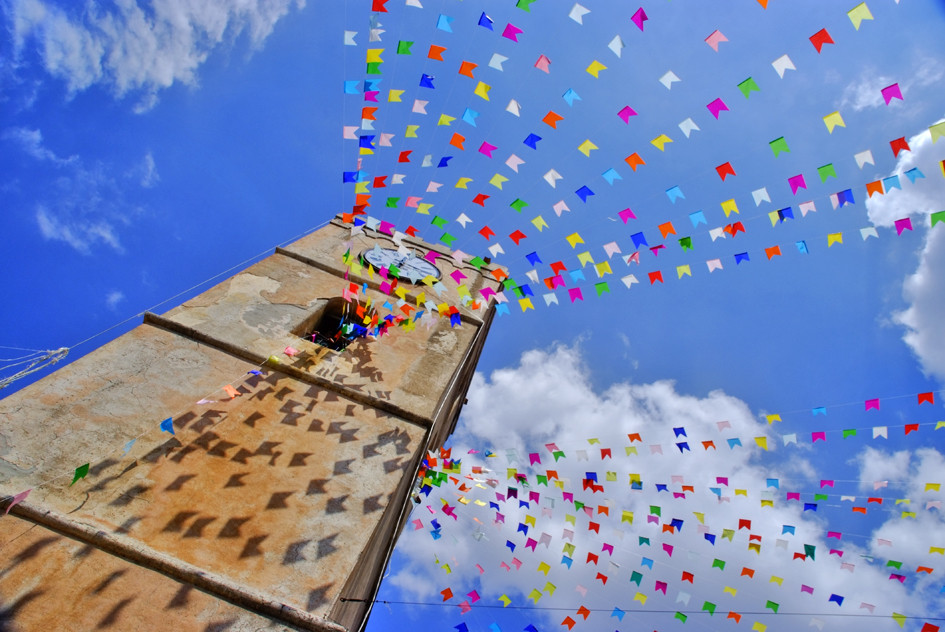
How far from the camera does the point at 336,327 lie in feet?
25.2

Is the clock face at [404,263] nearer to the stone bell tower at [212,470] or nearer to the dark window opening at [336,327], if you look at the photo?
the dark window opening at [336,327]

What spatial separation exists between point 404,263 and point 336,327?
99.8 inches

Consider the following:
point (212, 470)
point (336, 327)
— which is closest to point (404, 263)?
point (336, 327)

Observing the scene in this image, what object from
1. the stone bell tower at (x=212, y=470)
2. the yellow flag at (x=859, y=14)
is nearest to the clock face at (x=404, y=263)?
the stone bell tower at (x=212, y=470)

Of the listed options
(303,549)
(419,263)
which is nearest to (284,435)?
(303,549)

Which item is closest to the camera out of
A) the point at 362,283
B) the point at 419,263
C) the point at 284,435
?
the point at 284,435

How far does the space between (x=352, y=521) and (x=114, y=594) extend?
1.61m

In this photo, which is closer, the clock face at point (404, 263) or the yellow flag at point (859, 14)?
the yellow flag at point (859, 14)

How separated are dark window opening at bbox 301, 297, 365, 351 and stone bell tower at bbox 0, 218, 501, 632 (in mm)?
273

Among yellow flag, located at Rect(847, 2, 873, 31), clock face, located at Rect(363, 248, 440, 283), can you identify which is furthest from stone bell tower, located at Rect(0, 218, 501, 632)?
yellow flag, located at Rect(847, 2, 873, 31)

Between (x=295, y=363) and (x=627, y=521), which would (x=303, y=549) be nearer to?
(x=295, y=363)

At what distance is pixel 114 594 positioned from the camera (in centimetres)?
318

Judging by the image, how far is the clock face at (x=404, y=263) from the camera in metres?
9.29

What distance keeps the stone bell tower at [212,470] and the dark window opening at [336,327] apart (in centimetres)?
27
